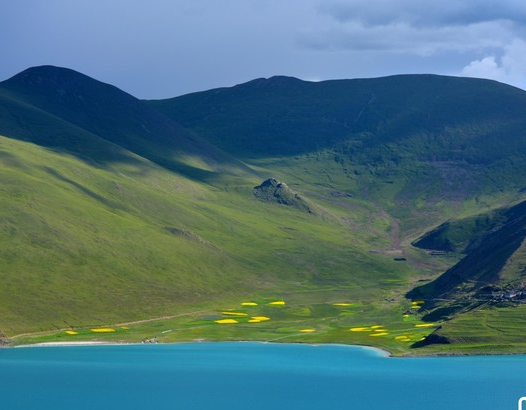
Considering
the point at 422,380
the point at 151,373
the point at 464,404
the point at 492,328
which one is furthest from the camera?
the point at 492,328

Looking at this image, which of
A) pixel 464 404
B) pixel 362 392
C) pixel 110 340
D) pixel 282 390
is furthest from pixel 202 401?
pixel 110 340

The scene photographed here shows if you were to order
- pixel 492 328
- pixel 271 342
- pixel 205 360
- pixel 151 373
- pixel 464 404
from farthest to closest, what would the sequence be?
pixel 271 342, pixel 492 328, pixel 205 360, pixel 151 373, pixel 464 404

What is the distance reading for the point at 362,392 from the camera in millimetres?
126375

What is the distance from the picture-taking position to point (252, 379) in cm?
13962

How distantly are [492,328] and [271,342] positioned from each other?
45161mm

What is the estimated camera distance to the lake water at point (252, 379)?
119m

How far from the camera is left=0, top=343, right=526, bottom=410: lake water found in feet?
390

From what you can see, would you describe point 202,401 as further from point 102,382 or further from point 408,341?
point 408,341

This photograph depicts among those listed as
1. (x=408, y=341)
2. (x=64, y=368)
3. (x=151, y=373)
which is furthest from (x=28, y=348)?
(x=408, y=341)

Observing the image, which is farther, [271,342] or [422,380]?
[271,342]

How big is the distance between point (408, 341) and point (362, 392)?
5933cm

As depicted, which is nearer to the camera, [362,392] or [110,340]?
[362,392]

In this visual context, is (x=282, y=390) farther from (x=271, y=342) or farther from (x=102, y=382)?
(x=271, y=342)

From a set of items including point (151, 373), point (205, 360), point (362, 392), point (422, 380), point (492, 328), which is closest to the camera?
point (362, 392)
